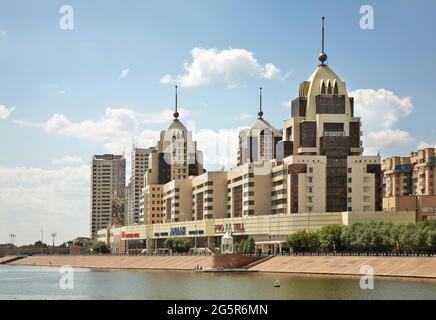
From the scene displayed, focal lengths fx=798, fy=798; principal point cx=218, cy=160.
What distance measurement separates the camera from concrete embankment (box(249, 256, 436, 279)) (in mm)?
102000

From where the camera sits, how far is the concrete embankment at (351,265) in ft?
335

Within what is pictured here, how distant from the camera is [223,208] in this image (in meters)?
192

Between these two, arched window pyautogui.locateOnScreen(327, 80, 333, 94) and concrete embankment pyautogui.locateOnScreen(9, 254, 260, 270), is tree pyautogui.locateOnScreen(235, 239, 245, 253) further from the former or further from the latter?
arched window pyautogui.locateOnScreen(327, 80, 333, 94)

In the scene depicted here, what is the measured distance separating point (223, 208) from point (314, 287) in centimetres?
10734

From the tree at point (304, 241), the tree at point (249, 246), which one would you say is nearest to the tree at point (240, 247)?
the tree at point (249, 246)

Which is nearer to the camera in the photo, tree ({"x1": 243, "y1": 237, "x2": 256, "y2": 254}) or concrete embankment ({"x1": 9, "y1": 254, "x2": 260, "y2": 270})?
concrete embankment ({"x1": 9, "y1": 254, "x2": 260, "y2": 270})

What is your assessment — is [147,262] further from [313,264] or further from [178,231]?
[313,264]

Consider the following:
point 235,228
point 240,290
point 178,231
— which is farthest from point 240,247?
point 240,290

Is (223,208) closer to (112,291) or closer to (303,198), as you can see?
(303,198)

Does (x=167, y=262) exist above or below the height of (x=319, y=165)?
below

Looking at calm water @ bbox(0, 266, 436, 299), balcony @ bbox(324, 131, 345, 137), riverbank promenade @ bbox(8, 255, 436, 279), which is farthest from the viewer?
balcony @ bbox(324, 131, 345, 137)

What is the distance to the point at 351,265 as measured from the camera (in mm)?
113938

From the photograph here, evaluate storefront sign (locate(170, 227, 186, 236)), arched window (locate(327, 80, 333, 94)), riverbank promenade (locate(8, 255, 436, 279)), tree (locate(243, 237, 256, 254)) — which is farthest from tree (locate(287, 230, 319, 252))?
storefront sign (locate(170, 227, 186, 236))
